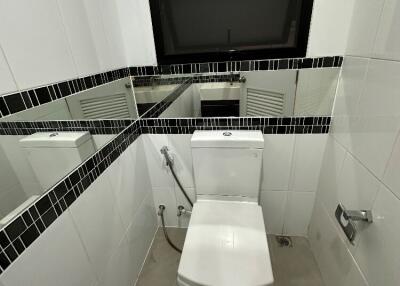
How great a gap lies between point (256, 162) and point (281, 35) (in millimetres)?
682

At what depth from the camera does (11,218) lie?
2.04ft

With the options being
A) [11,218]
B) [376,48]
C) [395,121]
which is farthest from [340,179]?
[11,218]

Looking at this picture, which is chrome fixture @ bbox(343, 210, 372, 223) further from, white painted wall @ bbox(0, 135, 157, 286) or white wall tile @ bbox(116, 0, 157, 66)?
white wall tile @ bbox(116, 0, 157, 66)

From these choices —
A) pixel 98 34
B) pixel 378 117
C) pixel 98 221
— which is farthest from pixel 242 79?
→ pixel 98 221

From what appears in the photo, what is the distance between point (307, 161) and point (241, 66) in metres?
0.68

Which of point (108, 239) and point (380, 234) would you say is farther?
point (108, 239)

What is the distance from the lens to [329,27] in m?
1.14

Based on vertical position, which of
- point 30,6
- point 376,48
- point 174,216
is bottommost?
point 174,216

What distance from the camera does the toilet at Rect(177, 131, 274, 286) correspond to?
93cm

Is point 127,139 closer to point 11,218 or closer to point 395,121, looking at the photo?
point 11,218

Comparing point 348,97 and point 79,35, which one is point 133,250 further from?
point 348,97

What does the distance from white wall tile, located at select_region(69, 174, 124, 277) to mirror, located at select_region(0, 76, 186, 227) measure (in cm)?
15

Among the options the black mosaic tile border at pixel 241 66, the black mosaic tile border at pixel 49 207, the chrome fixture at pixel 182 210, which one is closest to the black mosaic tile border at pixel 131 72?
the black mosaic tile border at pixel 241 66

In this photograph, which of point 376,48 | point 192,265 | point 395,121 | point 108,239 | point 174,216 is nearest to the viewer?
point 395,121
